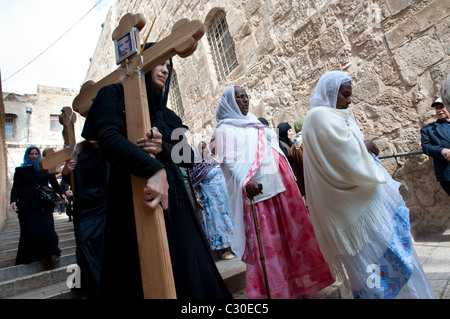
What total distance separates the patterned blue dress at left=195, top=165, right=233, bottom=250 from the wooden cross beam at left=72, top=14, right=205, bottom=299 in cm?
224

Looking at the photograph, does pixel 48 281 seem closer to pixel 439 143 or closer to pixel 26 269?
pixel 26 269

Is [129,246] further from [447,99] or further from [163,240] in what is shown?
[447,99]

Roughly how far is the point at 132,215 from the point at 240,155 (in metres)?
1.22

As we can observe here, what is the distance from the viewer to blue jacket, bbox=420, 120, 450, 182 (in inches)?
108

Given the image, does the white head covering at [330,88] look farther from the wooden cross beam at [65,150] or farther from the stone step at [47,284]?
the wooden cross beam at [65,150]

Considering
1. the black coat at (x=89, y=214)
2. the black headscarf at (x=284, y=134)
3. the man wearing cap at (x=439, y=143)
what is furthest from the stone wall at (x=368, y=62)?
the black coat at (x=89, y=214)

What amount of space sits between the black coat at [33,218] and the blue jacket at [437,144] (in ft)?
14.4

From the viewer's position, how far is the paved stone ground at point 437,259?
1890 millimetres

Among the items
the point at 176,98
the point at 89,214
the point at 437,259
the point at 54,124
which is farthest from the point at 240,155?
the point at 54,124

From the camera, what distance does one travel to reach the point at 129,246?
110 cm

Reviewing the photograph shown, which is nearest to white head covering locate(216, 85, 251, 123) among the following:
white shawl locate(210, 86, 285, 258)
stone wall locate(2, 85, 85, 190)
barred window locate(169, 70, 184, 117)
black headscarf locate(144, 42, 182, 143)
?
white shawl locate(210, 86, 285, 258)

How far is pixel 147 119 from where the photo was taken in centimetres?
118

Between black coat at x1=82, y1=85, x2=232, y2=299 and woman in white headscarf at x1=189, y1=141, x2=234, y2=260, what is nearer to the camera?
black coat at x1=82, y1=85, x2=232, y2=299

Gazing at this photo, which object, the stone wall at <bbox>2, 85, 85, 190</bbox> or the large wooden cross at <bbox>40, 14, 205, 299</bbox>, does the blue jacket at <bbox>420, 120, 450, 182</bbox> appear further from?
the stone wall at <bbox>2, 85, 85, 190</bbox>
